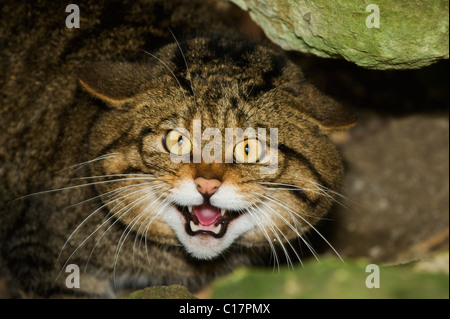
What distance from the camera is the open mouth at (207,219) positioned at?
11.4 ft

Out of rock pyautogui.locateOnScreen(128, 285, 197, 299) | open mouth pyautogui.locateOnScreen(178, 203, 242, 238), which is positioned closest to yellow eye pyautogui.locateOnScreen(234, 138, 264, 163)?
open mouth pyautogui.locateOnScreen(178, 203, 242, 238)

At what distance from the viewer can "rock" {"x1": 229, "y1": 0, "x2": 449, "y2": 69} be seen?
3.34m

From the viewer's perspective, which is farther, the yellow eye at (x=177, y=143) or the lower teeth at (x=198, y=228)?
the lower teeth at (x=198, y=228)

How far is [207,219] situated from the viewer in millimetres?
3498

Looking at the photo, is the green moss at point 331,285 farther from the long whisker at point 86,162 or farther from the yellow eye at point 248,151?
the long whisker at point 86,162

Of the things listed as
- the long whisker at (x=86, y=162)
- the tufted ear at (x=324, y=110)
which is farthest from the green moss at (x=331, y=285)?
the long whisker at (x=86, y=162)

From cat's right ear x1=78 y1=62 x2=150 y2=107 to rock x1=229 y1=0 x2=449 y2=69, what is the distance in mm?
1024

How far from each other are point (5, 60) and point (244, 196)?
2.01 metres

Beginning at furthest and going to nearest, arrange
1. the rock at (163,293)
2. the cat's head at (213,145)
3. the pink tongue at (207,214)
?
the pink tongue at (207,214)
the rock at (163,293)
the cat's head at (213,145)

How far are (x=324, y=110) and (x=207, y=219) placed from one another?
102 cm

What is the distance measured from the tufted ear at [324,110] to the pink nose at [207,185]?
Result: 78cm

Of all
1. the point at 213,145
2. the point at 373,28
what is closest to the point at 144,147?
the point at 213,145

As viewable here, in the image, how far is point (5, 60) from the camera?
392 cm
